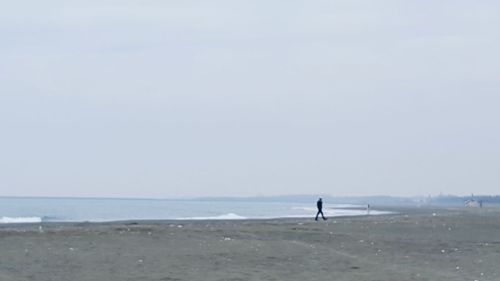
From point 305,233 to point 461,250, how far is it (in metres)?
10.2

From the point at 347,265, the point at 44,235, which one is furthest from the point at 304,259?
the point at 44,235

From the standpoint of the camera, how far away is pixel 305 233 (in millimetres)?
36031

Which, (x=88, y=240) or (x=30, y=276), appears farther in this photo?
(x=88, y=240)

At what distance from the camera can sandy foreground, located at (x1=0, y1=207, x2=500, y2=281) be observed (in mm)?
19297

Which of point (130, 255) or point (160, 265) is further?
point (130, 255)

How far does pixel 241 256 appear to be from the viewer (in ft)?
78.2

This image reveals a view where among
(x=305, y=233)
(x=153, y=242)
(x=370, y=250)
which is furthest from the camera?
(x=305, y=233)

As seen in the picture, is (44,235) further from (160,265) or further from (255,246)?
(160,265)

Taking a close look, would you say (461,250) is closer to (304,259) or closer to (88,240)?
(304,259)

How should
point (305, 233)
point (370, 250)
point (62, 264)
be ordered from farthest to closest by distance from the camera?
point (305, 233)
point (370, 250)
point (62, 264)

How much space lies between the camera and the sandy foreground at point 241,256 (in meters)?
19.3

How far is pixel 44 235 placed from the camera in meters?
31.3

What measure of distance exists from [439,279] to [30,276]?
8.69 m

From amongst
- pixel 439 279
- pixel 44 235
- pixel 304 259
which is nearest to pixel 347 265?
pixel 304 259
